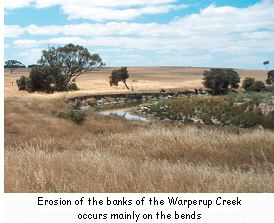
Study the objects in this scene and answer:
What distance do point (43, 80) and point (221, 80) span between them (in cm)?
3103

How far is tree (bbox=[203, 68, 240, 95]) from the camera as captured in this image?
269 feet

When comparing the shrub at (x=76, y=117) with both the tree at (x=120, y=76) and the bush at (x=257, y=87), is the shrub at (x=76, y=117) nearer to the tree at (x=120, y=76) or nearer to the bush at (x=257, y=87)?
the bush at (x=257, y=87)

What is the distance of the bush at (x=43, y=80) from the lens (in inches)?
2749

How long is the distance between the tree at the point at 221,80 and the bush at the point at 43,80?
85.4 feet

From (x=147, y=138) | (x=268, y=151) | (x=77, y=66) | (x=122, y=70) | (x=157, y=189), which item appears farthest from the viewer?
(x=122, y=70)

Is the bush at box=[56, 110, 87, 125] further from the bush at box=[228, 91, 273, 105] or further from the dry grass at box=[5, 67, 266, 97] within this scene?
the dry grass at box=[5, 67, 266, 97]

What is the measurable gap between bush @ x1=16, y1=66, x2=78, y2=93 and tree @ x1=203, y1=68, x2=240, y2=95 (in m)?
26.0

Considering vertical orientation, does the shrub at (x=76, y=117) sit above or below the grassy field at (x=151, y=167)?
below

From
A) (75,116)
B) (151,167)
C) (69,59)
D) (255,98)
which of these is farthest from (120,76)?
(151,167)

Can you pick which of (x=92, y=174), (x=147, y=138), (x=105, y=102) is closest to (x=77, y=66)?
(x=105, y=102)

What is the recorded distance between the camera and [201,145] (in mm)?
12422

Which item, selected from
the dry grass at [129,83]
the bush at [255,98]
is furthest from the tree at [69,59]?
the bush at [255,98]
